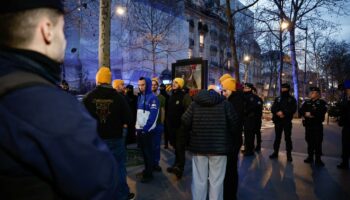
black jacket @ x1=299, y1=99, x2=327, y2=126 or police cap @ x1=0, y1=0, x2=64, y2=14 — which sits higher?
police cap @ x1=0, y1=0, x2=64, y2=14

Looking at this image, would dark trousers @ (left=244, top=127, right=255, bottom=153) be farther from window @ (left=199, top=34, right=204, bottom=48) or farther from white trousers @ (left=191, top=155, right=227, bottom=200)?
window @ (left=199, top=34, right=204, bottom=48)

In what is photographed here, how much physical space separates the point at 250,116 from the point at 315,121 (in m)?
1.96

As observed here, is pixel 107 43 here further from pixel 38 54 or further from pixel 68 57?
pixel 68 57

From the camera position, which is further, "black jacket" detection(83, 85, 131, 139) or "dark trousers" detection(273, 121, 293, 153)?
"dark trousers" detection(273, 121, 293, 153)

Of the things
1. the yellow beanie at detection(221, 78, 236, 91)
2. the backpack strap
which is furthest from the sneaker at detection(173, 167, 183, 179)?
the backpack strap

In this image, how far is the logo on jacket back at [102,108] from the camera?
15.1 ft

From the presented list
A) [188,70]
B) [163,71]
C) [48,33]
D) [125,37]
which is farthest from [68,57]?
[48,33]

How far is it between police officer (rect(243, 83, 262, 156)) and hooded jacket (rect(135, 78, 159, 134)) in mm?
4290

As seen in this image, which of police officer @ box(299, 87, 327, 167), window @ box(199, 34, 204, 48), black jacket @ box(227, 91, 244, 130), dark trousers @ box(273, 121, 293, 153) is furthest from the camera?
window @ box(199, 34, 204, 48)

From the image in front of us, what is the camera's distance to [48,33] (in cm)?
132

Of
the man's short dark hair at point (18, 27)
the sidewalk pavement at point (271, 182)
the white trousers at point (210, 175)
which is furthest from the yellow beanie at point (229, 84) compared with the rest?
the man's short dark hair at point (18, 27)

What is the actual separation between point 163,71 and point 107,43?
84.1ft

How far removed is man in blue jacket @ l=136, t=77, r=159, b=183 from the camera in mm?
6191

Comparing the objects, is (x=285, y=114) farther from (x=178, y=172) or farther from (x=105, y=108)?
(x=105, y=108)
